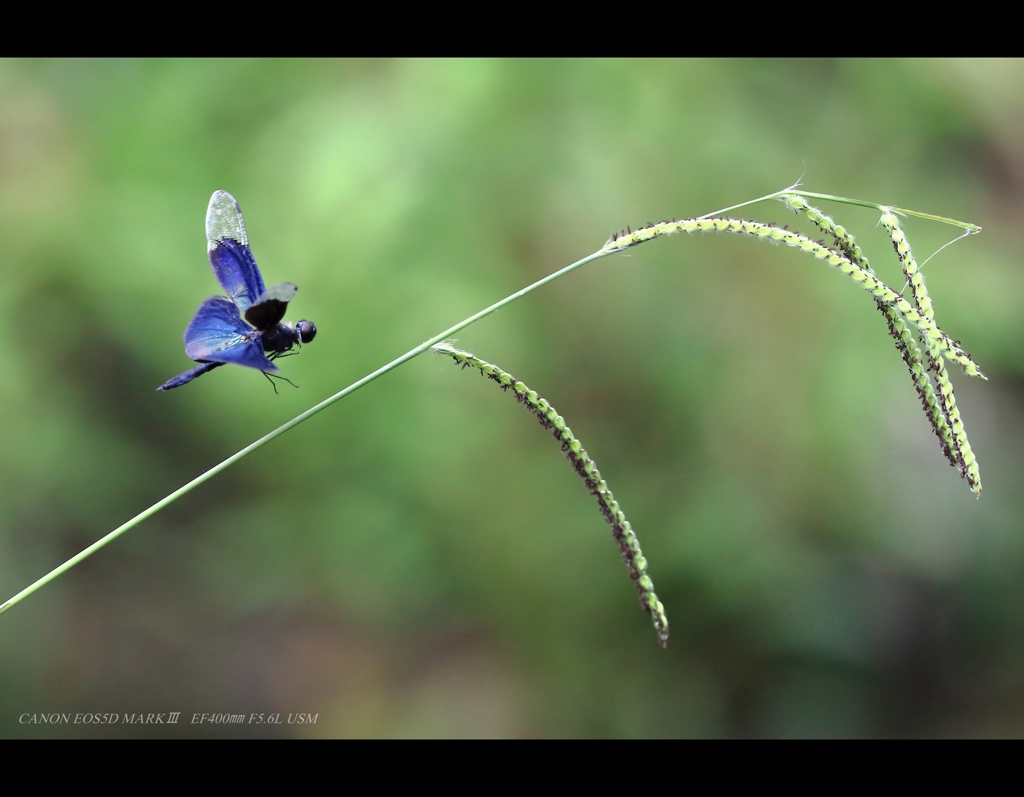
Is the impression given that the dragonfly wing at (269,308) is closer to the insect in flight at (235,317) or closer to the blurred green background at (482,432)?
the insect in flight at (235,317)

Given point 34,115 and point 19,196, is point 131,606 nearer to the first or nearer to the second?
point 19,196

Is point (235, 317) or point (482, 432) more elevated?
point (482, 432)

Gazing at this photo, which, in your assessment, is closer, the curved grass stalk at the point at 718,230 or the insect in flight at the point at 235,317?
the curved grass stalk at the point at 718,230

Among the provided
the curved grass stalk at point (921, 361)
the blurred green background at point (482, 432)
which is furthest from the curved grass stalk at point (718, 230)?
the blurred green background at point (482, 432)

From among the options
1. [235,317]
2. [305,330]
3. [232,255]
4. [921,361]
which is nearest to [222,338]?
[235,317]

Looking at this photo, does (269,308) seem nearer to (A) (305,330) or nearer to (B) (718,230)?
(A) (305,330)
